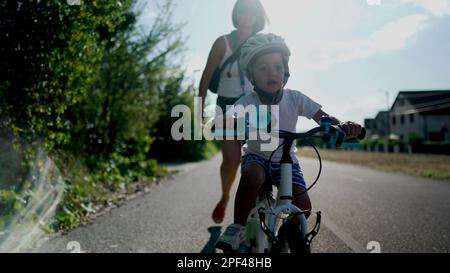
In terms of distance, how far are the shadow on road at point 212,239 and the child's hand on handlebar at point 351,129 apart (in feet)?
7.54

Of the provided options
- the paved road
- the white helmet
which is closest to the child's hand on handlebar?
the white helmet

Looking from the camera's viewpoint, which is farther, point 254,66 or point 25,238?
point 25,238

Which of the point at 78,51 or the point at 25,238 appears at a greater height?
the point at 78,51

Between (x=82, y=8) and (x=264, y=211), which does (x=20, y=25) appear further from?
(x=264, y=211)

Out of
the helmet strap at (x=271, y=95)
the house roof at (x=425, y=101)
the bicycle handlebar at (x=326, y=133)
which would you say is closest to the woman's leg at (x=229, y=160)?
the helmet strap at (x=271, y=95)

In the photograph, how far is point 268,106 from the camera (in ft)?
8.32

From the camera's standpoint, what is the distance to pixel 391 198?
8.09m

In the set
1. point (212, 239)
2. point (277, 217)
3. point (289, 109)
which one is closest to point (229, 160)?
point (212, 239)

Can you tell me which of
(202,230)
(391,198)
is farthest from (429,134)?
(202,230)

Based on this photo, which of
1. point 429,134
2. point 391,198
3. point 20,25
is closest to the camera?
point 20,25

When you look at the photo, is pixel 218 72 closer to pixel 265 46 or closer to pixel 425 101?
pixel 265 46

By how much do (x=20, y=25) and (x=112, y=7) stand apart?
4.21 feet

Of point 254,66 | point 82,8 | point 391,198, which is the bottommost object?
point 391,198
